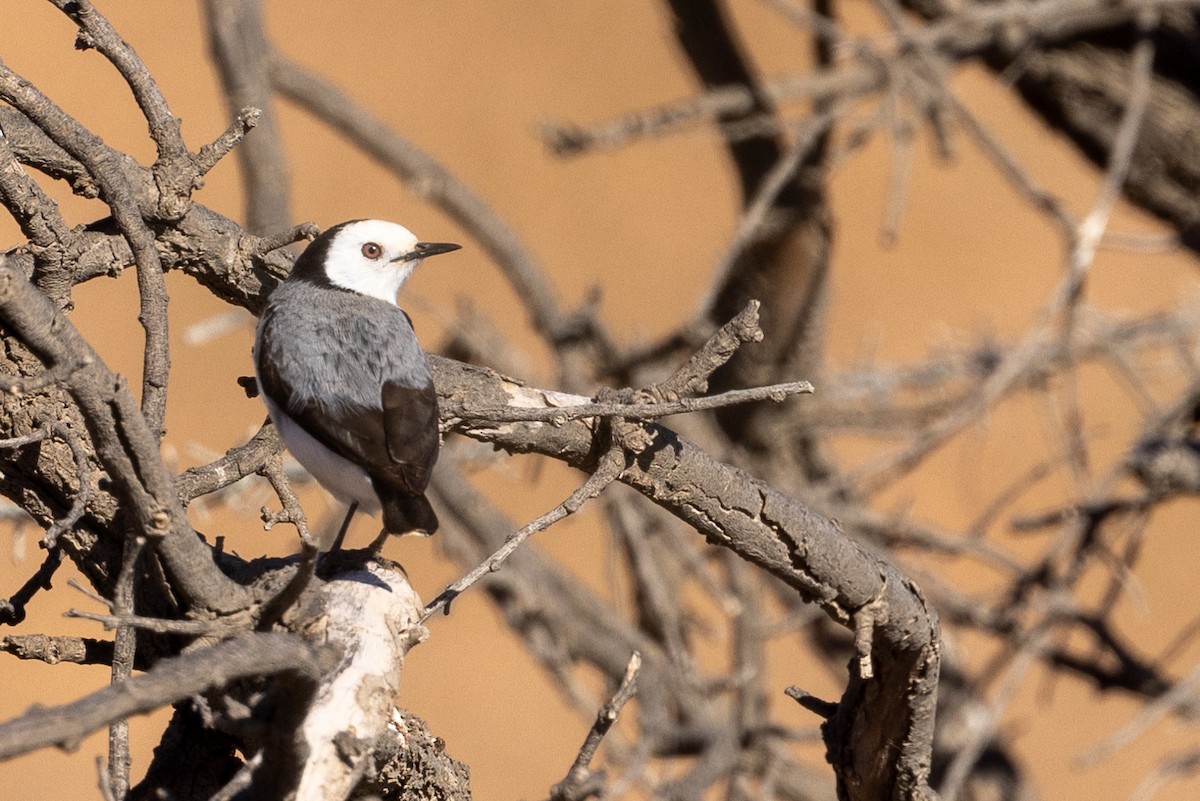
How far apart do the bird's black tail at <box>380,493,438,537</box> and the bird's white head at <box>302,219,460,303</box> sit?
78 centimetres

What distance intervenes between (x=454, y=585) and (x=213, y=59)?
3151mm

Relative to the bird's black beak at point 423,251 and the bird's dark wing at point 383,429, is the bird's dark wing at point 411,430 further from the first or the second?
the bird's black beak at point 423,251

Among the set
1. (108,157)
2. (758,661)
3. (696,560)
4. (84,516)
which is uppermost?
(696,560)

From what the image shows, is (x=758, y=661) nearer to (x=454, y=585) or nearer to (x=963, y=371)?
(x=963, y=371)

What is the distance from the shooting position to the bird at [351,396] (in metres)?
2.67

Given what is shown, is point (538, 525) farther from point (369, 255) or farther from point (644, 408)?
point (369, 255)

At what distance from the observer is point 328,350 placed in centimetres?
295

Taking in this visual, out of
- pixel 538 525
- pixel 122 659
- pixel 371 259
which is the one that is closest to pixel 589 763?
pixel 538 525

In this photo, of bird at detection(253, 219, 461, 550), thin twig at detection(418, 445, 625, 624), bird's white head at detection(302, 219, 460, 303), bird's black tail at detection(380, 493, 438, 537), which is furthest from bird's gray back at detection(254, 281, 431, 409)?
thin twig at detection(418, 445, 625, 624)

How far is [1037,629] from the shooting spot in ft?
15.4

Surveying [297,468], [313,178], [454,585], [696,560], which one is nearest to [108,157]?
[454,585]

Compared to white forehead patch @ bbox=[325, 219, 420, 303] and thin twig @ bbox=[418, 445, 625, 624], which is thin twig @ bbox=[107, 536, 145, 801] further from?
white forehead patch @ bbox=[325, 219, 420, 303]

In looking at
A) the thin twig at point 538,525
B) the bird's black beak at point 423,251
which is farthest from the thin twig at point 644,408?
the bird's black beak at point 423,251

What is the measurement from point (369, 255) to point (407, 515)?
1.09 meters
